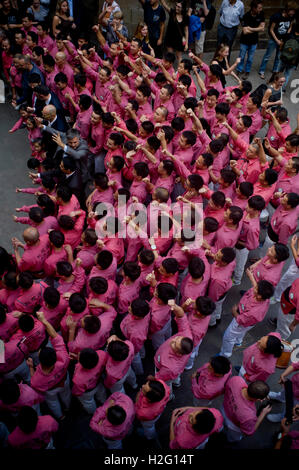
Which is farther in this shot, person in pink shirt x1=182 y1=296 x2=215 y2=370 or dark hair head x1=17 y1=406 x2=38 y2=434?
person in pink shirt x1=182 y1=296 x2=215 y2=370

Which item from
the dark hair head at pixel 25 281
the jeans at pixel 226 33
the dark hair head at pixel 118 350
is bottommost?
the dark hair head at pixel 118 350

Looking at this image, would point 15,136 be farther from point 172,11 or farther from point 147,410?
point 147,410

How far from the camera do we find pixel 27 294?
164 inches

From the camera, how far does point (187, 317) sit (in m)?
4.20

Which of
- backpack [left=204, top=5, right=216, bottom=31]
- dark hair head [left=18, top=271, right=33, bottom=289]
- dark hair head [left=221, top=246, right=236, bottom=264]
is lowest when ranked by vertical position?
dark hair head [left=18, top=271, right=33, bottom=289]

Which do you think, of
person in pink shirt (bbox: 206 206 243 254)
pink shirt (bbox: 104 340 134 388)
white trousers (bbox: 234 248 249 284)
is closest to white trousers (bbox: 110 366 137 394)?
pink shirt (bbox: 104 340 134 388)

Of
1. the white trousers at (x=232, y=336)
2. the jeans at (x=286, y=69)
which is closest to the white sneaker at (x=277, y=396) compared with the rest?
the white trousers at (x=232, y=336)

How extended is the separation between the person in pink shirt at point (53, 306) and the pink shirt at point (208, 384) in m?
1.61

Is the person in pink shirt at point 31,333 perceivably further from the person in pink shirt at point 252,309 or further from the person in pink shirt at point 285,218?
the person in pink shirt at point 285,218

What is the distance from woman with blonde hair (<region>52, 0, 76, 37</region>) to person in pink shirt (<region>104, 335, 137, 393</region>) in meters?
6.79

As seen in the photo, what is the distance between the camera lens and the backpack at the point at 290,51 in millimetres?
7926

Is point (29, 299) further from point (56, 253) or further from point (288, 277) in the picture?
point (288, 277)

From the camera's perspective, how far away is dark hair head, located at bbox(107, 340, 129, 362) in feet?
11.6

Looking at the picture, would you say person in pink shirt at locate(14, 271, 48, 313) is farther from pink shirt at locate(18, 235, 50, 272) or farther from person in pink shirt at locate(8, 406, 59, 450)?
person in pink shirt at locate(8, 406, 59, 450)
